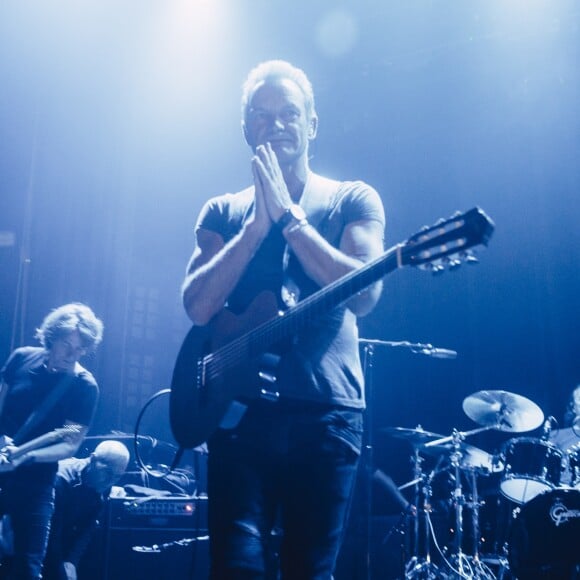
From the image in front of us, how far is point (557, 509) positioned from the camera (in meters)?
5.47

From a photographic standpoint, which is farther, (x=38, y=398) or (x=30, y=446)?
(x=38, y=398)

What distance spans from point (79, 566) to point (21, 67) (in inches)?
226

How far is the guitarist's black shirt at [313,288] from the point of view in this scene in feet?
6.59

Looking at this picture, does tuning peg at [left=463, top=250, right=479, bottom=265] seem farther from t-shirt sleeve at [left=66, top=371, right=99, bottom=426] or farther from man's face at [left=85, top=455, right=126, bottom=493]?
man's face at [left=85, top=455, right=126, bottom=493]

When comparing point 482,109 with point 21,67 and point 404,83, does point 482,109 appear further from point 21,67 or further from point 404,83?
point 21,67

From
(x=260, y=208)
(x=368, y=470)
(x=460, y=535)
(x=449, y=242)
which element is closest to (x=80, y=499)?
(x=368, y=470)

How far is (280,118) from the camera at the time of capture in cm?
239

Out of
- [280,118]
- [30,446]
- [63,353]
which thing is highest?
[280,118]

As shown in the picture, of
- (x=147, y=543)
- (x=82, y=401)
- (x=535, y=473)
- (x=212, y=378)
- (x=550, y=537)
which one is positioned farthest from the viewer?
(x=535, y=473)

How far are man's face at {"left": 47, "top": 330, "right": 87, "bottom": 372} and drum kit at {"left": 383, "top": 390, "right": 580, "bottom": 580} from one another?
314 cm

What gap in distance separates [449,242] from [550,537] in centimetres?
446

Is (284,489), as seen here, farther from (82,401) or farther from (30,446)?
(82,401)

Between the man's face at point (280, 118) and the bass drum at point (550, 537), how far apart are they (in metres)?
4.28

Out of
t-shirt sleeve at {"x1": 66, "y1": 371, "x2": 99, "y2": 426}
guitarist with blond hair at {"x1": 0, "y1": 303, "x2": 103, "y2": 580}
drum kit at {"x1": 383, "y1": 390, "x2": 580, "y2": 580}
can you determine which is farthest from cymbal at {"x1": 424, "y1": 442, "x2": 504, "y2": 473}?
guitarist with blond hair at {"x1": 0, "y1": 303, "x2": 103, "y2": 580}
